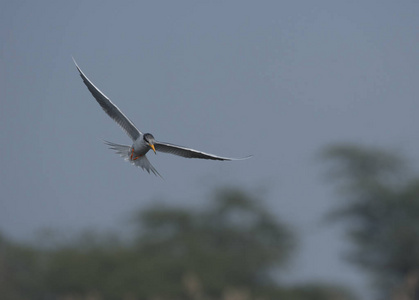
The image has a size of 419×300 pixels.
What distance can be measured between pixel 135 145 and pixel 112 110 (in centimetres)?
55

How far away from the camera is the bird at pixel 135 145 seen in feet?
18.6

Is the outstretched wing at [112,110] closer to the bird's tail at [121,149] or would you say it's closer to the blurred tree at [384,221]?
the bird's tail at [121,149]

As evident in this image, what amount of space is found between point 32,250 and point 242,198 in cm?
513

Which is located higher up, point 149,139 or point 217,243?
point 217,243

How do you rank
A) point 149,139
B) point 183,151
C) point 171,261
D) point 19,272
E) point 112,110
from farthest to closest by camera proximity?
point 19,272 < point 171,261 < point 112,110 < point 183,151 < point 149,139

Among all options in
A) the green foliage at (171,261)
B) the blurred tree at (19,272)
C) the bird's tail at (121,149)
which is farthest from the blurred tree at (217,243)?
the bird's tail at (121,149)

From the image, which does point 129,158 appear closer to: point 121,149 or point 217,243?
point 121,149

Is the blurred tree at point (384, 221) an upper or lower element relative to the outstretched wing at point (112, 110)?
upper

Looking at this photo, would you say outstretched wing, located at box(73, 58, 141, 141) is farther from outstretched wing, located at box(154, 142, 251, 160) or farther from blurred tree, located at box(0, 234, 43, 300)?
blurred tree, located at box(0, 234, 43, 300)

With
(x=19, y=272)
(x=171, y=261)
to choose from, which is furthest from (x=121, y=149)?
(x=19, y=272)

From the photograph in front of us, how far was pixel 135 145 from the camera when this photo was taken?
582 centimetres

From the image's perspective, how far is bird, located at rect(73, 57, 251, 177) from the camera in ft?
18.6

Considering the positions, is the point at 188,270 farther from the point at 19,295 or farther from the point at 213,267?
the point at 19,295

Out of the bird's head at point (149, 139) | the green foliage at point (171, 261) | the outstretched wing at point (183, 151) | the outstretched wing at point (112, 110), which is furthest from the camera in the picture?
the green foliage at point (171, 261)
